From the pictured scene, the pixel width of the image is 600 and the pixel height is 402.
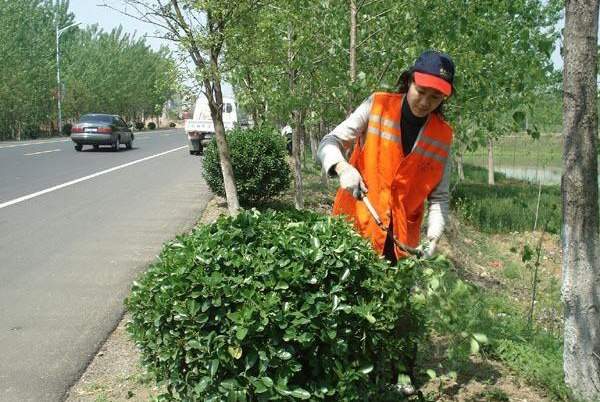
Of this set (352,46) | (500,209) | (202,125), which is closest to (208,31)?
(352,46)

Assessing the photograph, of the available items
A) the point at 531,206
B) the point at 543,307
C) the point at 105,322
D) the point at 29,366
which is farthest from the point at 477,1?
the point at 531,206

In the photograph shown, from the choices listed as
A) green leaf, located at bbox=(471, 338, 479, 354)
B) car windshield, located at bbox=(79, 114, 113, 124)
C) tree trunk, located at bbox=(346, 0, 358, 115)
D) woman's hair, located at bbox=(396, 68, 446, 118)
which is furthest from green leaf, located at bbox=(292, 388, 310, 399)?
car windshield, located at bbox=(79, 114, 113, 124)

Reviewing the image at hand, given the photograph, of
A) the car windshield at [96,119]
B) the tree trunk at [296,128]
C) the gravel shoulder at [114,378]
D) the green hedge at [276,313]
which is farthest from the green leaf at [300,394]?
the car windshield at [96,119]

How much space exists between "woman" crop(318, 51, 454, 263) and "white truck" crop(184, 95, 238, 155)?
2075cm

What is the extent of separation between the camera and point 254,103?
11070mm

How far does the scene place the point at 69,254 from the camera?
7.73m

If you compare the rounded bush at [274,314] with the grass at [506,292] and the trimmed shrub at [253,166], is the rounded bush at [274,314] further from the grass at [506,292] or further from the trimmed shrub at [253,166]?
the trimmed shrub at [253,166]

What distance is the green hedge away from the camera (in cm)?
257

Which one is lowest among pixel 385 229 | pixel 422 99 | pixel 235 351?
pixel 235 351

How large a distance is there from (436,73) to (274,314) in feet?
4.19

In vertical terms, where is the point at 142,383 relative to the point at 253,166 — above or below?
below

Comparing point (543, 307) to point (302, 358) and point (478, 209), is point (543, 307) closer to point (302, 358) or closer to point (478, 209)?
point (302, 358)

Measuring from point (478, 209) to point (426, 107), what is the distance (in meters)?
13.9

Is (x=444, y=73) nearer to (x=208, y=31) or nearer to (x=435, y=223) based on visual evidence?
(x=435, y=223)
